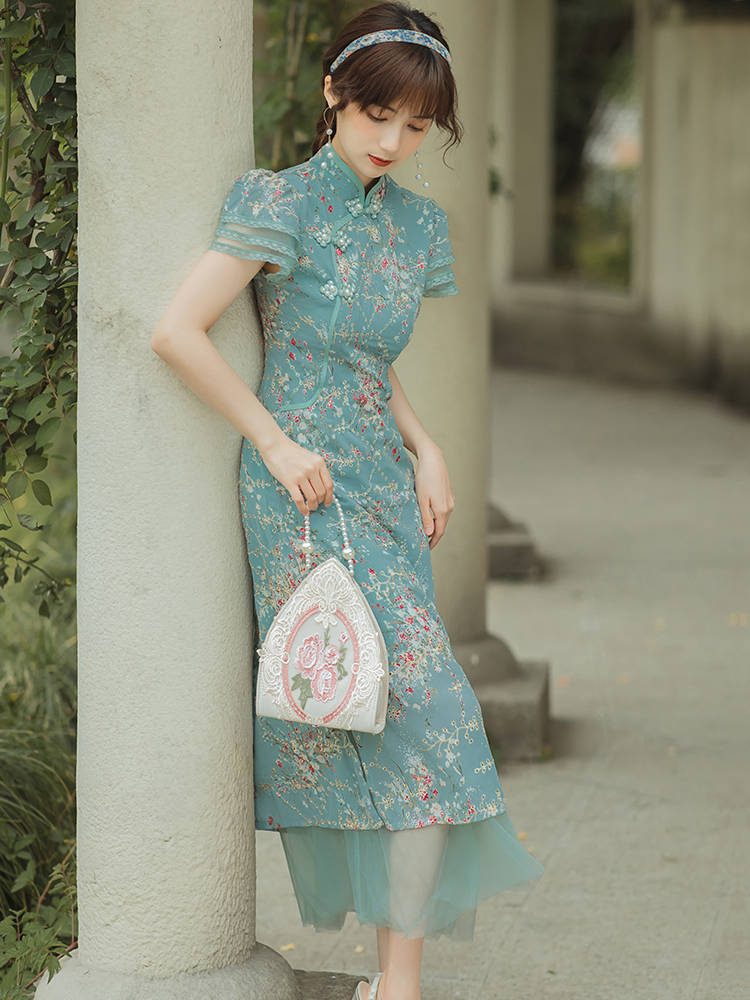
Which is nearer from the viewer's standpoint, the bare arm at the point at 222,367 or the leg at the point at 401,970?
the bare arm at the point at 222,367

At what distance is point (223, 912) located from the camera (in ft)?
7.71

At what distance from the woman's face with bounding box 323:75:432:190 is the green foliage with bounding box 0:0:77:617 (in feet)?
1.86

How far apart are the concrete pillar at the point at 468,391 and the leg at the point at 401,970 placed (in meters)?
2.01

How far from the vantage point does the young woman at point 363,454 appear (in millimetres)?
2199

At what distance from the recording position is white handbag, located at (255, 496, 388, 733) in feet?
7.07

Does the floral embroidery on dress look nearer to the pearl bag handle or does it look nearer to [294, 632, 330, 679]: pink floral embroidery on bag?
the pearl bag handle

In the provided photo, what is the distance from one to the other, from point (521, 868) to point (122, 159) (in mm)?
1391

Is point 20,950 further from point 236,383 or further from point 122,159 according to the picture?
point 122,159

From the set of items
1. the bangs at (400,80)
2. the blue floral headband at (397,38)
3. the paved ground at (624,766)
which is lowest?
the paved ground at (624,766)

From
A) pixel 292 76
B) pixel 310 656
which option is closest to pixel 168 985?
pixel 310 656

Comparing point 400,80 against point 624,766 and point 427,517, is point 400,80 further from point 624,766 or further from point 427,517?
point 624,766

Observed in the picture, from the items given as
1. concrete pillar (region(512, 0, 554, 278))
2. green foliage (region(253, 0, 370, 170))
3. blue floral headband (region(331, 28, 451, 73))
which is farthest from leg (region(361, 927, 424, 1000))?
concrete pillar (region(512, 0, 554, 278))

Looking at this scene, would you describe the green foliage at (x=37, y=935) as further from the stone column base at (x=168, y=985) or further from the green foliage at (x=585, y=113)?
the green foliage at (x=585, y=113)

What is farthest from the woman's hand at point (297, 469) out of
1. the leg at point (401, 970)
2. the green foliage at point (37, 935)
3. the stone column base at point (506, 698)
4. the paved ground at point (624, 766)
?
the stone column base at point (506, 698)
